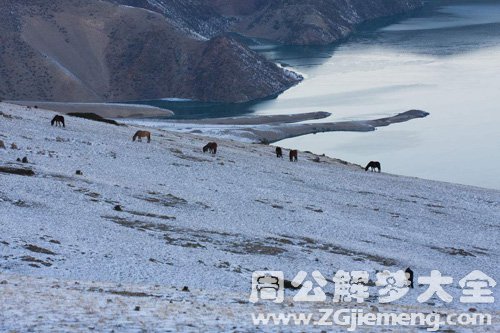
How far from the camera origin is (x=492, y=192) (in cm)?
6391

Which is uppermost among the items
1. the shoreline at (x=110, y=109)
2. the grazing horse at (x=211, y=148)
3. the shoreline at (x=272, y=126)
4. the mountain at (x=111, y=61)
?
the mountain at (x=111, y=61)

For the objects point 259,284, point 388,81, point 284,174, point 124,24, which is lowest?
point 259,284

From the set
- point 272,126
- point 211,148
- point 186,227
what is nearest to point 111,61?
point 272,126

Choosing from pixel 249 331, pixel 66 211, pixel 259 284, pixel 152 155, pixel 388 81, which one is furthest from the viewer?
pixel 388 81

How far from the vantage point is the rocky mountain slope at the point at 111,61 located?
553 feet

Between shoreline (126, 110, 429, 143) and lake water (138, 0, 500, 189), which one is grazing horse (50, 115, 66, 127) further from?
shoreline (126, 110, 429, 143)

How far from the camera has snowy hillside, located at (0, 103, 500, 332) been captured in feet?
67.6

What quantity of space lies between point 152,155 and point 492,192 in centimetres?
2824

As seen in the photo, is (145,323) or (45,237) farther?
(45,237)

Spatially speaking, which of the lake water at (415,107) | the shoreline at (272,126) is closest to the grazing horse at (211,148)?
the lake water at (415,107)

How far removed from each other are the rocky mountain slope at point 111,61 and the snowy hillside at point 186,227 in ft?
370

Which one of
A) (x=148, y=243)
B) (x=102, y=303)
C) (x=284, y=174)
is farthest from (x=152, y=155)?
(x=102, y=303)

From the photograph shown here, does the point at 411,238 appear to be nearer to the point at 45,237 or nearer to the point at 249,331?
the point at 45,237

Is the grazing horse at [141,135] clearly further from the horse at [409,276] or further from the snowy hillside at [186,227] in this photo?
the horse at [409,276]
